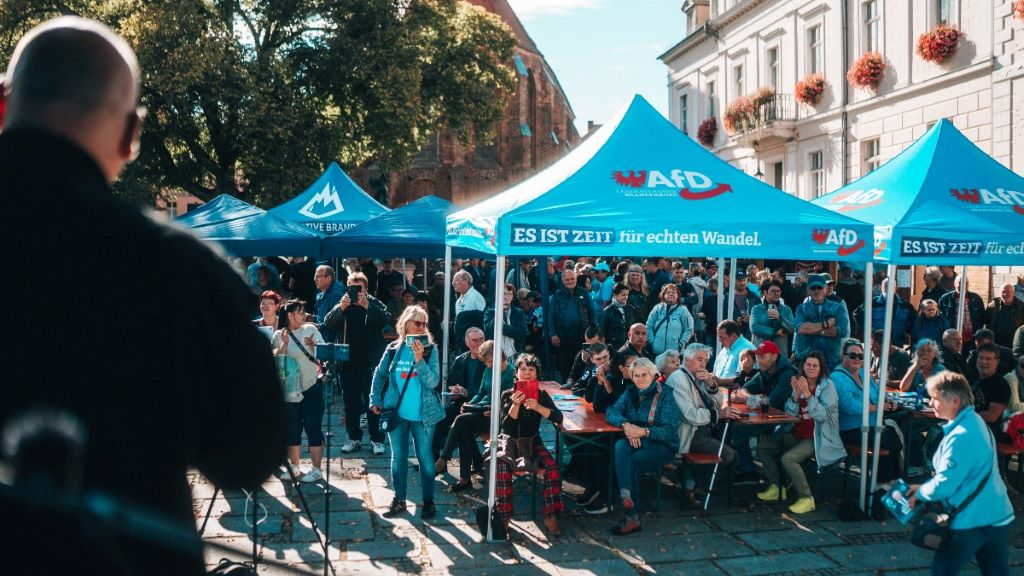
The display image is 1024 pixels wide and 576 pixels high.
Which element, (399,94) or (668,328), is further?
(399,94)

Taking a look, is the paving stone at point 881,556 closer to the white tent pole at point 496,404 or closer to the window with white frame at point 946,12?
the white tent pole at point 496,404

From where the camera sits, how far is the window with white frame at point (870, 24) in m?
21.7

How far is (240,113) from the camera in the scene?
23.0 m

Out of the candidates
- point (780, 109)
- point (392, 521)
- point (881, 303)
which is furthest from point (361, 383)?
point (780, 109)

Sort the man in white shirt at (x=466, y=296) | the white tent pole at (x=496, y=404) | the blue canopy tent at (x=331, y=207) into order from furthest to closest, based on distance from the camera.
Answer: the blue canopy tent at (x=331, y=207)
the man in white shirt at (x=466, y=296)
the white tent pole at (x=496, y=404)

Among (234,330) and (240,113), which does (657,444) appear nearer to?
(234,330)

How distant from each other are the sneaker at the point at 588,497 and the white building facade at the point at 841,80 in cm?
1295

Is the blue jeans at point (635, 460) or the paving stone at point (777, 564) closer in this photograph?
the paving stone at point (777, 564)

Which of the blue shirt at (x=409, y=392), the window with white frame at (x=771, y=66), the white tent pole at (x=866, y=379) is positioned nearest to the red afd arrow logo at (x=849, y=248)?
the white tent pole at (x=866, y=379)

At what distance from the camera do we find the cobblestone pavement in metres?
6.09

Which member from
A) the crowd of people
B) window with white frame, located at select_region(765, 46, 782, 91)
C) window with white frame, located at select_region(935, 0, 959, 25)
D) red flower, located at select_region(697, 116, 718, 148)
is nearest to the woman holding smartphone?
the crowd of people

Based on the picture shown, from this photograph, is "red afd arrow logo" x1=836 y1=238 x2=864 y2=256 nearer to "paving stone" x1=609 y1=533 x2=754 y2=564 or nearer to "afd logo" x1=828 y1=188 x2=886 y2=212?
"afd logo" x1=828 y1=188 x2=886 y2=212

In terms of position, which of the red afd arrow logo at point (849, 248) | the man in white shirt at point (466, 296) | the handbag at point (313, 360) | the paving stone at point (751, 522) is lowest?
the paving stone at point (751, 522)

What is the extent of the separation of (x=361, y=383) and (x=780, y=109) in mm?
20060
